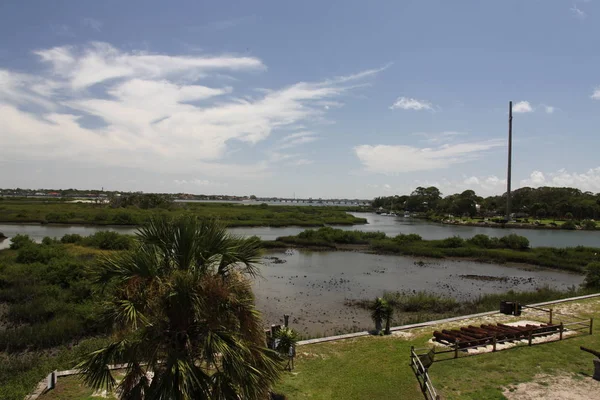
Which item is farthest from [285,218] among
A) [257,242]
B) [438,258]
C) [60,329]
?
[257,242]

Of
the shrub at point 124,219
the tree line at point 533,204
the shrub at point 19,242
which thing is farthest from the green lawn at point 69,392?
the tree line at point 533,204

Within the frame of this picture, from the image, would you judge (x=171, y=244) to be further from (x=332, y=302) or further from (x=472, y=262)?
(x=472, y=262)

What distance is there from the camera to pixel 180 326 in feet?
24.5

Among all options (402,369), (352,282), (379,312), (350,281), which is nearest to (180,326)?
(402,369)

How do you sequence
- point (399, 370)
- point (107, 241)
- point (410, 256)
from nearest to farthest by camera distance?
point (399, 370), point (107, 241), point (410, 256)

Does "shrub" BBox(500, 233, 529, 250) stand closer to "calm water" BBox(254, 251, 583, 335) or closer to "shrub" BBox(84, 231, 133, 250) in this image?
"calm water" BBox(254, 251, 583, 335)

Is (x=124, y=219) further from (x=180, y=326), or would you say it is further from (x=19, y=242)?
(x=180, y=326)

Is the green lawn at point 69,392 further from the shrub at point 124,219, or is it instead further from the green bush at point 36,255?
the shrub at point 124,219

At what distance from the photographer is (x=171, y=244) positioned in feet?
26.5

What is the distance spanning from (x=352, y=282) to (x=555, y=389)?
23.7m

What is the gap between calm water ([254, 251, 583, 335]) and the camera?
23991 millimetres

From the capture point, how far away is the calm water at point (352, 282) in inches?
945

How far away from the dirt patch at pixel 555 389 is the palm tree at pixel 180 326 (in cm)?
774

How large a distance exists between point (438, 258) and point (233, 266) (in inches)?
1868
